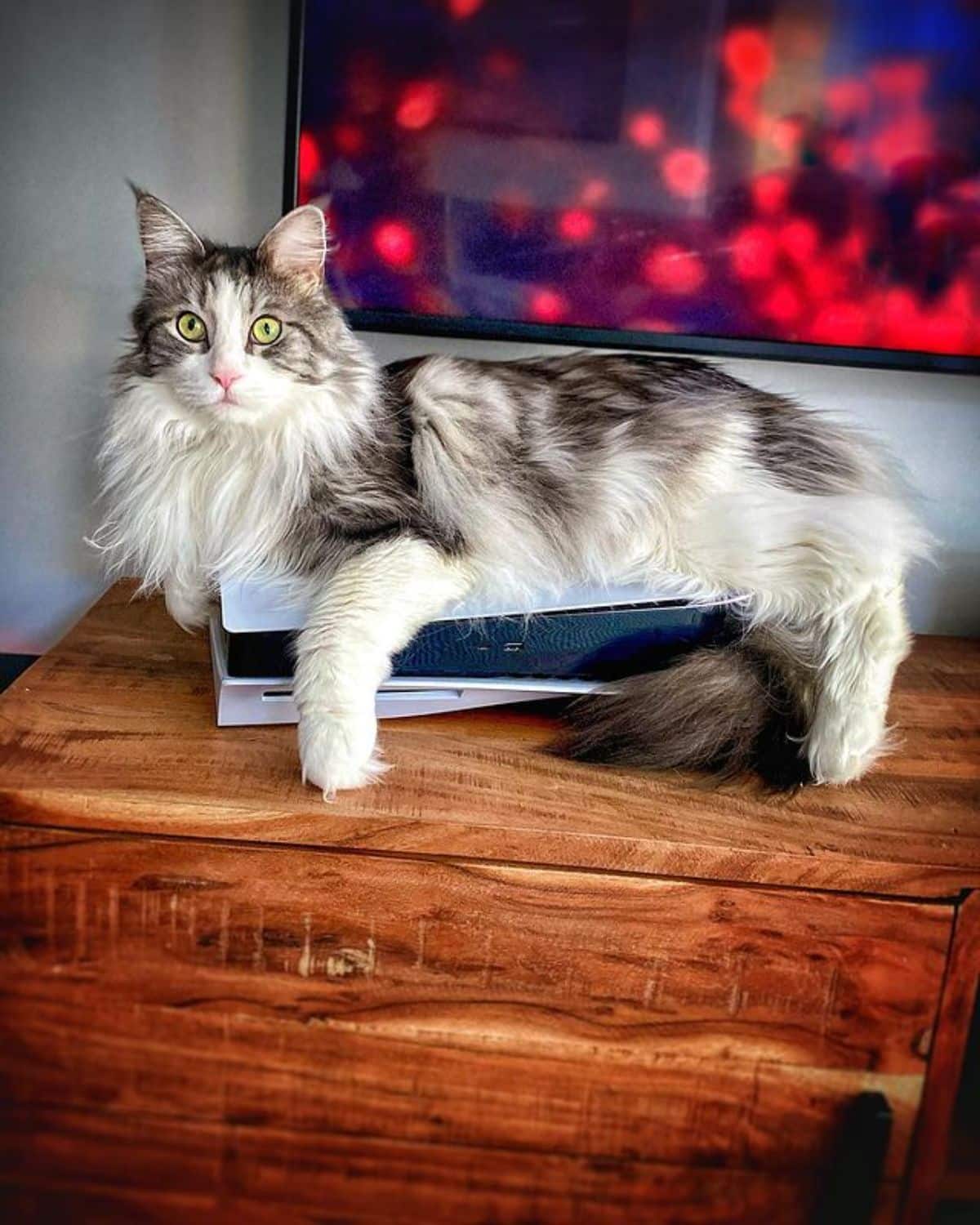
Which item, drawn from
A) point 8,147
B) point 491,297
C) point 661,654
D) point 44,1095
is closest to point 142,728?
point 44,1095

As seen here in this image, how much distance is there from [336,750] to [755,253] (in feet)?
2.45

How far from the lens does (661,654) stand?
0.95 m

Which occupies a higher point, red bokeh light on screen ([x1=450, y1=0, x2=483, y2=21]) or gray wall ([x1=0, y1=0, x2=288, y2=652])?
red bokeh light on screen ([x1=450, y1=0, x2=483, y2=21])

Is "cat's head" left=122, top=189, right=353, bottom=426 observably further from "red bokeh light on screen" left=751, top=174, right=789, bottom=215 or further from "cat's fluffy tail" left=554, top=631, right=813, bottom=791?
"red bokeh light on screen" left=751, top=174, right=789, bottom=215

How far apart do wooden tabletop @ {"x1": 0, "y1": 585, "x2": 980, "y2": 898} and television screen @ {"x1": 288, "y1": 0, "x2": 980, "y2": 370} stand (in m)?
0.49

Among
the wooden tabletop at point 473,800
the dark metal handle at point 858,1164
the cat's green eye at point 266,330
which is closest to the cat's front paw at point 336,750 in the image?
the wooden tabletop at point 473,800

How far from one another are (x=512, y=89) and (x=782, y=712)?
70 centimetres

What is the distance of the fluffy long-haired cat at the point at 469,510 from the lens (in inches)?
34.7

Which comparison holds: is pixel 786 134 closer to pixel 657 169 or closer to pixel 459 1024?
pixel 657 169

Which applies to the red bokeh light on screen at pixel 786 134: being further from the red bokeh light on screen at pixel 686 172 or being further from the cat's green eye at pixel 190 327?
the cat's green eye at pixel 190 327

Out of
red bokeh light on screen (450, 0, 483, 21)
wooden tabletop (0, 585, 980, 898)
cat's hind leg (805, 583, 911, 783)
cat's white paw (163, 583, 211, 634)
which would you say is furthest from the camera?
red bokeh light on screen (450, 0, 483, 21)

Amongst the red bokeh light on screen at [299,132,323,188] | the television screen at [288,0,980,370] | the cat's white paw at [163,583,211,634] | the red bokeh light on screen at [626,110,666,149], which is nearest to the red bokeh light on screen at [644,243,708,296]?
the television screen at [288,0,980,370]

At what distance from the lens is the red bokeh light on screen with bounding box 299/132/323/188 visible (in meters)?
1.14

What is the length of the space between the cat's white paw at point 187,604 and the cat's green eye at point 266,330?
0.24 meters
